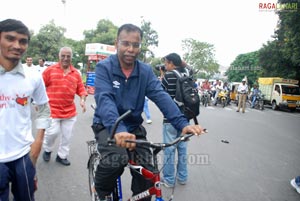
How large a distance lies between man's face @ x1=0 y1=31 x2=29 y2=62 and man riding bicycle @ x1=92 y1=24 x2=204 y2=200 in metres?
0.65

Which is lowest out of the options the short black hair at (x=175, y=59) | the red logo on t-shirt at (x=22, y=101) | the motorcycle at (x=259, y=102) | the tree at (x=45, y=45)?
the motorcycle at (x=259, y=102)

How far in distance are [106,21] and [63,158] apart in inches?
1842

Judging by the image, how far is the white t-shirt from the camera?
2.09m

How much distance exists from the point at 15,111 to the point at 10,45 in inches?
19.6

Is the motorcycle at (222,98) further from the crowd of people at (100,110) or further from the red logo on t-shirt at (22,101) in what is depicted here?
the red logo on t-shirt at (22,101)

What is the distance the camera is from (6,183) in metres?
2.10

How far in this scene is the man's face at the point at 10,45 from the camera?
212 centimetres

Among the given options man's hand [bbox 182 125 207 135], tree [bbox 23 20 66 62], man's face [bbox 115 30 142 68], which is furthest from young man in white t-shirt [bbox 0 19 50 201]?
tree [bbox 23 20 66 62]

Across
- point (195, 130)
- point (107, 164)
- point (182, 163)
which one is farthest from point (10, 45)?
point (182, 163)

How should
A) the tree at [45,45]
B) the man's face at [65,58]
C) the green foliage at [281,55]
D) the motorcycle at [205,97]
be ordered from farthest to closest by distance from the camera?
the tree at [45,45], the green foliage at [281,55], the motorcycle at [205,97], the man's face at [65,58]

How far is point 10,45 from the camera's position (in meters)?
2.12

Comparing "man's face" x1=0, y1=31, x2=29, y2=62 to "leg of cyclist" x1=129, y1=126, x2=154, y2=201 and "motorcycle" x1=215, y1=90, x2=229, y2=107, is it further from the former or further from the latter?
"motorcycle" x1=215, y1=90, x2=229, y2=107

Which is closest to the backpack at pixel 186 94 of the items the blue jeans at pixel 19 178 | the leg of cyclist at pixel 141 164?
the leg of cyclist at pixel 141 164

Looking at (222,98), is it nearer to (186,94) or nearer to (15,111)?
(186,94)
